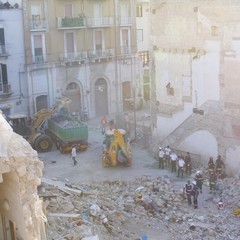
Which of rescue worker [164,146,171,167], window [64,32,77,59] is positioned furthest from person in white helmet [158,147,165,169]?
window [64,32,77,59]

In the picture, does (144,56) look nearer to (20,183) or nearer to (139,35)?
(139,35)

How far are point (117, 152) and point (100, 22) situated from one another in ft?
48.6

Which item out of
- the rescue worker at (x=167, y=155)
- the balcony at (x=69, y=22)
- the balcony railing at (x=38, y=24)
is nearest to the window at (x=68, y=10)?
the balcony at (x=69, y=22)

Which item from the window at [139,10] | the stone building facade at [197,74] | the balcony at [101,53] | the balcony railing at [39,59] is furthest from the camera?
the window at [139,10]

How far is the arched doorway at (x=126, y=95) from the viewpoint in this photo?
38.8m

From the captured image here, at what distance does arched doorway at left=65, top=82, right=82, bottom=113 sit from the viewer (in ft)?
117

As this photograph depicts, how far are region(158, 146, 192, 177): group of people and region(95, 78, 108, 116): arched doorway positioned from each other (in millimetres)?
12845

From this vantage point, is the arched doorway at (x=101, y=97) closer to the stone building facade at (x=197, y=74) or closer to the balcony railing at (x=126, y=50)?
the balcony railing at (x=126, y=50)

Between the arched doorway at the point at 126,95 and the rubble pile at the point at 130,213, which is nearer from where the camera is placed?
Result: the rubble pile at the point at 130,213

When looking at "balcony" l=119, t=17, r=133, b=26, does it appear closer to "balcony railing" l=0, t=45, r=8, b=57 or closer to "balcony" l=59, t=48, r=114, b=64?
"balcony" l=59, t=48, r=114, b=64

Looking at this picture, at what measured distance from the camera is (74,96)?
36.0 metres

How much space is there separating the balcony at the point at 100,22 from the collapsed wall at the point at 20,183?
25730 millimetres

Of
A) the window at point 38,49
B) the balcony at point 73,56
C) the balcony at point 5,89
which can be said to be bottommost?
the balcony at point 5,89

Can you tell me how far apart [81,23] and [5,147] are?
26.0 meters
